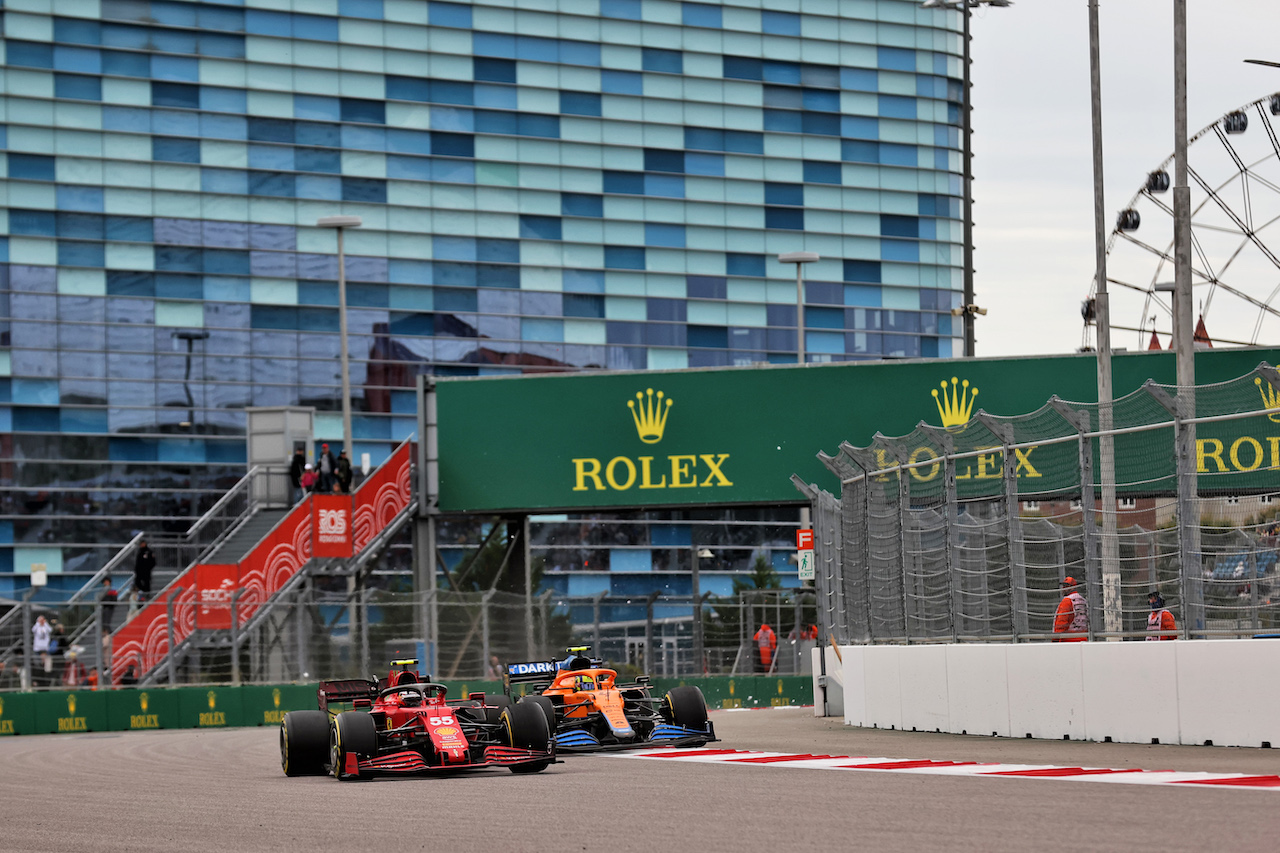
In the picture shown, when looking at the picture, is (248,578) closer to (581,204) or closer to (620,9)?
(581,204)

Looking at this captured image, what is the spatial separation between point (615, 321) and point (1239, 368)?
152 ft

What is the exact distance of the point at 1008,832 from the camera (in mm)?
9734

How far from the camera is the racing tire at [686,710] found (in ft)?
63.2

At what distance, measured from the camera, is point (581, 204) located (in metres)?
79.4

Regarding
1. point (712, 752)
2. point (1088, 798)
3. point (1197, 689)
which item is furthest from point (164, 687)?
point (1088, 798)

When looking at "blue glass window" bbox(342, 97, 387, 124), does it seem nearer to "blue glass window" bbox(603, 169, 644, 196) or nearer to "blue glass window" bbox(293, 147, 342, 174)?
"blue glass window" bbox(293, 147, 342, 174)

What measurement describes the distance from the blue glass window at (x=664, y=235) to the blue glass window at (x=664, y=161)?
2362mm

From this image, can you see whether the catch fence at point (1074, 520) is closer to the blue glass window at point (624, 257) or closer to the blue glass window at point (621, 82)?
the blue glass window at point (624, 257)

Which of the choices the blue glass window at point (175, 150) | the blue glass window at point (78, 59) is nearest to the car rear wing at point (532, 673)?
the blue glass window at point (175, 150)

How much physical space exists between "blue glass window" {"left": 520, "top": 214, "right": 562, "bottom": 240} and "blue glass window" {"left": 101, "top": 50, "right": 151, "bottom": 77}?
16.1m

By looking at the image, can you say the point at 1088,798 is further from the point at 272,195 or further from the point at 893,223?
the point at 893,223

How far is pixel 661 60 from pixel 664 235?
24.6 feet

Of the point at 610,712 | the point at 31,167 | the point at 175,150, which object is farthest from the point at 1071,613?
the point at 175,150

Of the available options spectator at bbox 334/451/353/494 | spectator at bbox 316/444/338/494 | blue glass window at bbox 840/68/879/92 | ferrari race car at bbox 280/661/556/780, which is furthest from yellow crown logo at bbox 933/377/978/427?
blue glass window at bbox 840/68/879/92
